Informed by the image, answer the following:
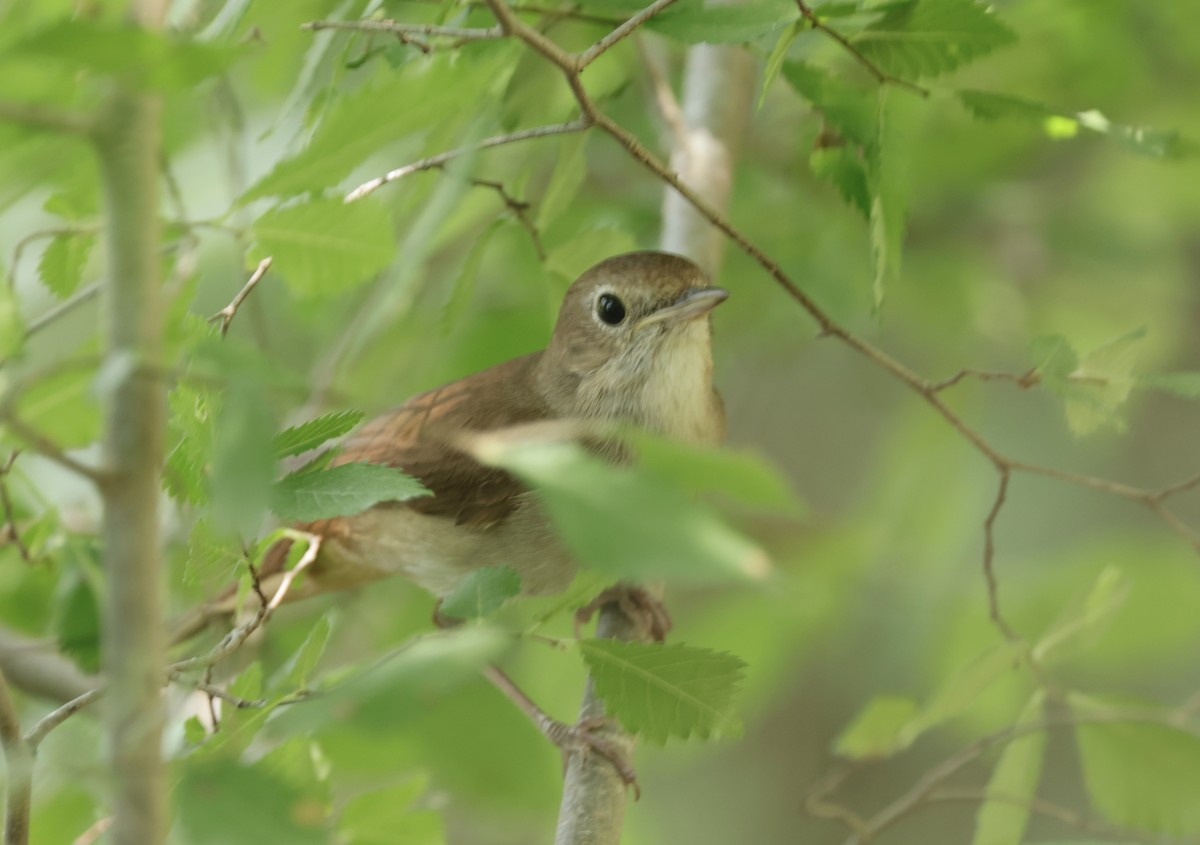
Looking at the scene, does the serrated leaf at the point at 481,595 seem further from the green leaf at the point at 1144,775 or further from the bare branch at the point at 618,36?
the green leaf at the point at 1144,775

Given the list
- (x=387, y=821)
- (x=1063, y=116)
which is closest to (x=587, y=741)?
(x=387, y=821)

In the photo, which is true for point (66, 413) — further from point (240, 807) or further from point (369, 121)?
point (240, 807)

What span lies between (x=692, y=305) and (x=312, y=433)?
4.50ft

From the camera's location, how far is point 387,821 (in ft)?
6.39

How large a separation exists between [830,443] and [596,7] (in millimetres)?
6309

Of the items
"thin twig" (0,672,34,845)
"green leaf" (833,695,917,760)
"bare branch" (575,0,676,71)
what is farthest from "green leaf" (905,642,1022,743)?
"thin twig" (0,672,34,845)

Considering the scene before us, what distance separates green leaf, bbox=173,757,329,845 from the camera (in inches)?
41.3

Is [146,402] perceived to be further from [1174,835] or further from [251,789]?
[1174,835]

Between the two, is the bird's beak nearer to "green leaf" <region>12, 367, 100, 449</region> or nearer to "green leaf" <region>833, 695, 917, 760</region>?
"green leaf" <region>833, 695, 917, 760</region>

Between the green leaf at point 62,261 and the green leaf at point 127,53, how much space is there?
0.82 metres

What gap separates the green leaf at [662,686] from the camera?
161 cm

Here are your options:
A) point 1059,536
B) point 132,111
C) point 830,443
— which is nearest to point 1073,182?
point 1059,536

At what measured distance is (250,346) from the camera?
3.68 ft

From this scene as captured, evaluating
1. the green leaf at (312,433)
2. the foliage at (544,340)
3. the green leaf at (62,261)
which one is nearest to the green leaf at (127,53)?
the foliage at (544,340)
